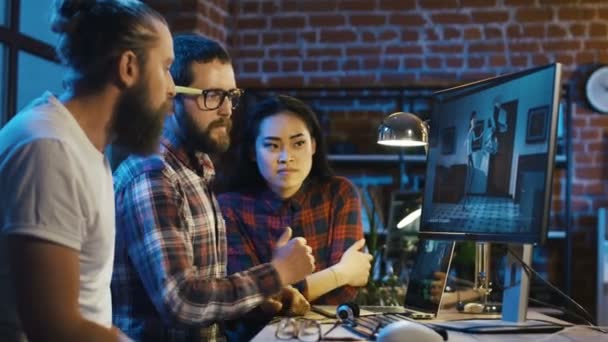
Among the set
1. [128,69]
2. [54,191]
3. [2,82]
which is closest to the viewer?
[54,191]

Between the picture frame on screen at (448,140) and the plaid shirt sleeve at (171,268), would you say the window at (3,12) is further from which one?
the picture frame on screen at (448,140)

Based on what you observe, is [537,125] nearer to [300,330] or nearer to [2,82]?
[300,330]

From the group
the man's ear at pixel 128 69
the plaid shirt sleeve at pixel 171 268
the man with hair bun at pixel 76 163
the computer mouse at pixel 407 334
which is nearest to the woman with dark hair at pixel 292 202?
the plaid shirt sleeve at pixel 171 268

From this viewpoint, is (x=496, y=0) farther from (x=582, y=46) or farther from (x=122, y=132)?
(x=122, y=132)

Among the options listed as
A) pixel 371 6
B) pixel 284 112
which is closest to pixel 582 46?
pixel 371 6

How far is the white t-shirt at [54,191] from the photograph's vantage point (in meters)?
0.97

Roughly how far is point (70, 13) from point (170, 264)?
1.66ft

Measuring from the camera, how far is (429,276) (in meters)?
1.88

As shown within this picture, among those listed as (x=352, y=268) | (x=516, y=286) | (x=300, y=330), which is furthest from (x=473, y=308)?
(x=300, y=330)

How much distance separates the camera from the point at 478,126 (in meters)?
1.66

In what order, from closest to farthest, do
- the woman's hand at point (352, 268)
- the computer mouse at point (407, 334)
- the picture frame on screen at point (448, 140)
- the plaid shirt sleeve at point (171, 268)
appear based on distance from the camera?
the computer mouse at point (407, 334) < the plaid shirt sleeve at point (171, 268) < the picture frame on screen at point (448, 140) < the woman's hand at point (352, 268)

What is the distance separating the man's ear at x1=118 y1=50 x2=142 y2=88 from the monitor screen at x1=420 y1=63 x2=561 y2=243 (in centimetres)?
78

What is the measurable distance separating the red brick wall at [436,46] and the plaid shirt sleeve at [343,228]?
74.9 inches

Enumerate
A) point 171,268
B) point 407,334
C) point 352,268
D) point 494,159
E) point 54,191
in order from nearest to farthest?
point 54,191 < point 407,334 < point 171,268 < point 494,159 < point 352,268
